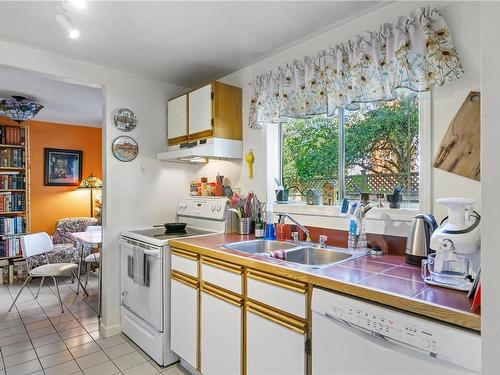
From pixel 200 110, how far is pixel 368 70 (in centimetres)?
142

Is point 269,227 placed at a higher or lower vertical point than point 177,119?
lower

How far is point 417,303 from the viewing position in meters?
1.07

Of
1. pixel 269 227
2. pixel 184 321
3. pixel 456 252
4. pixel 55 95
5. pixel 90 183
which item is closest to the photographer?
pixel 456 252

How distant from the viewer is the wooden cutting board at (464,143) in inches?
58.4

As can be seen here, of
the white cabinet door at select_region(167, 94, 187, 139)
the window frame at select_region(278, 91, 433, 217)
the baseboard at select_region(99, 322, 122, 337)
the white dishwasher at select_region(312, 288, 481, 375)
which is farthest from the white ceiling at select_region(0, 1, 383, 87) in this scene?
the baseboard at select_region(99, 322, 122, 337)

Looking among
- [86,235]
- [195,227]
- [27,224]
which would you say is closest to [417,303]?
[195,227]

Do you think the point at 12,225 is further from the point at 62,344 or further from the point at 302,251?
the point at 302,251

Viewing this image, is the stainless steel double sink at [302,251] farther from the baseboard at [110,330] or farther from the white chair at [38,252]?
the white chair at [38,252]

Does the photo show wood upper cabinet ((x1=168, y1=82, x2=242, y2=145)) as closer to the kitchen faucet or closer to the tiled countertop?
the kitchen faucet

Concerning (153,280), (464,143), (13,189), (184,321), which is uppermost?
(464,143)

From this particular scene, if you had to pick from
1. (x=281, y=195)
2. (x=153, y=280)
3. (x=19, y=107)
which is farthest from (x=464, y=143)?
(x=19, y=107)

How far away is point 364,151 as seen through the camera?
2.14m

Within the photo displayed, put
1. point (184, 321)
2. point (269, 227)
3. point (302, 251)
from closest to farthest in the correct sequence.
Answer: point (302, 251) → point (184, 321) → point (269, 227)

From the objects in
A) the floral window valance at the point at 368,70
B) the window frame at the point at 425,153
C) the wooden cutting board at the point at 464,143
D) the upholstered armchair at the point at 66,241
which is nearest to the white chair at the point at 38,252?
the upholstered armchair at the point at 66,241
